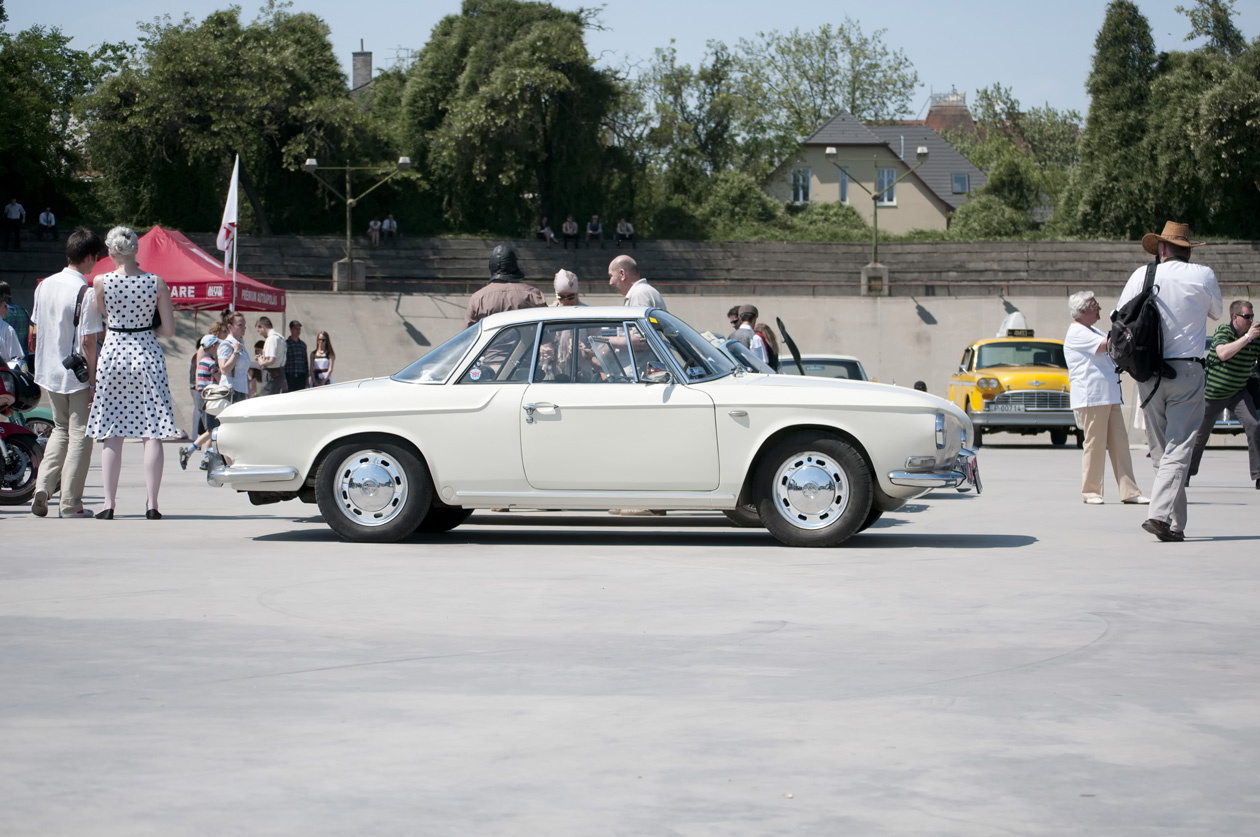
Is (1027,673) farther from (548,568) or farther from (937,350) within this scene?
(937,350)

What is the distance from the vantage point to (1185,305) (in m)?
9.77

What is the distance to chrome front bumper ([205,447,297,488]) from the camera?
988 cm

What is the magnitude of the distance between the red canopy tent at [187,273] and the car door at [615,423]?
17.2 metres

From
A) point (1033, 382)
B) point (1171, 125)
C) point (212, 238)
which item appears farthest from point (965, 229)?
point (1033, 382)

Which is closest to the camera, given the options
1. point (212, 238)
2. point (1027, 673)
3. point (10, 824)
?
point (10, 824)

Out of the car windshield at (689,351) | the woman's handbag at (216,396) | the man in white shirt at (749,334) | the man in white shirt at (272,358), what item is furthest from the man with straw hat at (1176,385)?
the man in white shirt at (272,358)

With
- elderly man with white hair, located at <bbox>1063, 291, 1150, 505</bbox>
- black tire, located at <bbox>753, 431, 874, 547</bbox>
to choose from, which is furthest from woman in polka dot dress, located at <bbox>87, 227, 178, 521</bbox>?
elderly man with white hair, located at <bbox>1063, 291, 1150, 505</bbox>

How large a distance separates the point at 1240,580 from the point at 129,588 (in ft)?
18.1

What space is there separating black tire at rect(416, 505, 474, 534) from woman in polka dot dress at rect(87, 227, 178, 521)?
1870 mm

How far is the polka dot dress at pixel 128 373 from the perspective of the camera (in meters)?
10.8

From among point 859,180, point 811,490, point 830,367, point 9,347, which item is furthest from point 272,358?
point 859,180

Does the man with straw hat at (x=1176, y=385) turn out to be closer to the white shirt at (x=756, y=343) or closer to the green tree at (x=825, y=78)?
the white shirt at (x=756, y=343)

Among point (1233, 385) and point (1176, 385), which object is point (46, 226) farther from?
point (1176, 385)

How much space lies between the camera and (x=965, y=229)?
73.2 meters
